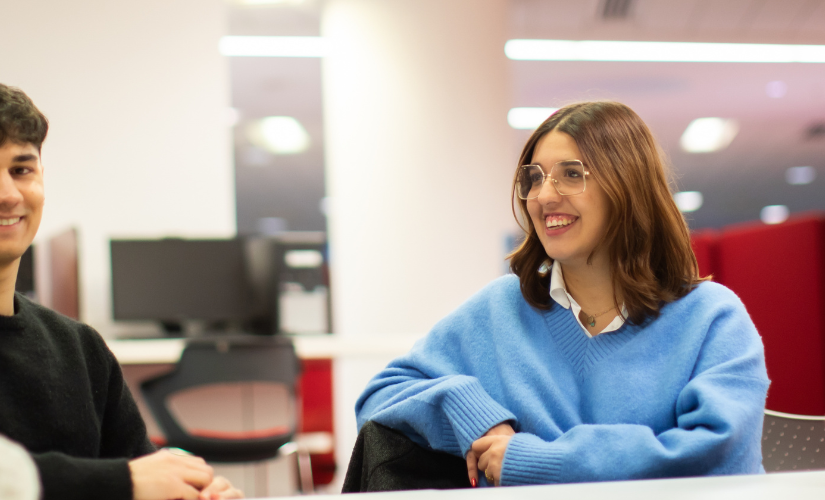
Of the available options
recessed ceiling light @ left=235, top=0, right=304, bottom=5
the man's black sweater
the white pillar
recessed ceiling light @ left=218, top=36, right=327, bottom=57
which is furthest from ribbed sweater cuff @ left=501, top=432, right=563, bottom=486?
recessed ceiling light @ left=218, top=36, right=327, bottom=57

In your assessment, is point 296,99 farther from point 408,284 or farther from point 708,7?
point 708,7

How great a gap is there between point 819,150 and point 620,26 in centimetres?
527

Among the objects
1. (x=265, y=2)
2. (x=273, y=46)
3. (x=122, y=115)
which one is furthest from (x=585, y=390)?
(x=273, y=46)

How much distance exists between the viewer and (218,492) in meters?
0.85

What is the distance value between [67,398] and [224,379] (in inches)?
72.8

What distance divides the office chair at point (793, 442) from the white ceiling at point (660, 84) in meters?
0.50

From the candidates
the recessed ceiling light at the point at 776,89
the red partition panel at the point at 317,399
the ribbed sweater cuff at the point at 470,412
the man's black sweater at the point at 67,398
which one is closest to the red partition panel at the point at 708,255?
the ribbed sweater cuff at the point at 470,412

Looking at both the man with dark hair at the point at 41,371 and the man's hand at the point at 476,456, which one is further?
the man's hand at the point at 476,456

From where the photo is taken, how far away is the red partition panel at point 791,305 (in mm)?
1789

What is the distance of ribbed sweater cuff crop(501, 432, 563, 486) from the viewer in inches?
38.4

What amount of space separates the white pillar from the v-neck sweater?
8.24 feet

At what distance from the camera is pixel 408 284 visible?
3.83 m

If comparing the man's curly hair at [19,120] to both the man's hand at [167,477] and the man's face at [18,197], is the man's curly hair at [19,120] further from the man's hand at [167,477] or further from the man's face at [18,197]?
the man's hand at [167,477]

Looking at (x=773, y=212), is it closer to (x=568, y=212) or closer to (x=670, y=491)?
(x=568, y=212)
